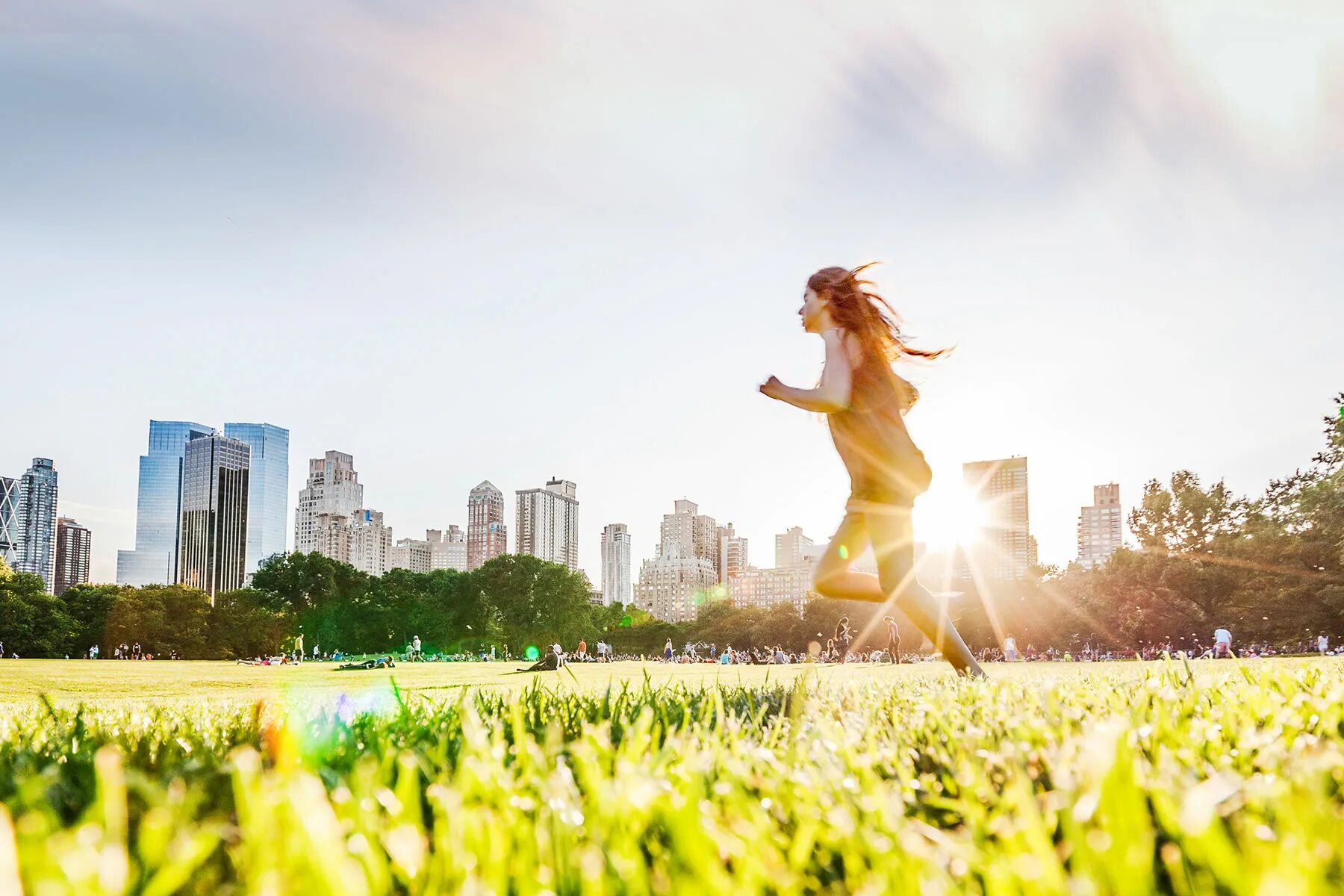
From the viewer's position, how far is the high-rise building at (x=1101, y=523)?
181375 mm

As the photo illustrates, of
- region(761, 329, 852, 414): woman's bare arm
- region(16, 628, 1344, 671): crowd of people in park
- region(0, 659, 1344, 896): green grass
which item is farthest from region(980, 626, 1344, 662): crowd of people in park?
region(0, 659, 1344, 896): green grass

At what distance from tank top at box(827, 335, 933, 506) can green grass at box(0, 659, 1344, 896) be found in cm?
267

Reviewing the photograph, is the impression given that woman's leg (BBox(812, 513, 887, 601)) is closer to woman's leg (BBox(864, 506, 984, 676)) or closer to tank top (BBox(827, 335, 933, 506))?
woman's leg (BBox(864, 506, 984, 676))

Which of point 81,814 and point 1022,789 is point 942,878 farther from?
point 81,814

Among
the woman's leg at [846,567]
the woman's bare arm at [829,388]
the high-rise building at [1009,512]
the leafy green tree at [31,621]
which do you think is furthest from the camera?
the high-rise building at [1009,512]

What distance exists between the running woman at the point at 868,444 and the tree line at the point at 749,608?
35.4 meters

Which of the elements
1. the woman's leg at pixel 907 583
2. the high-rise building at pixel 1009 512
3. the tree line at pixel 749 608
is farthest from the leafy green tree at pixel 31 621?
the high-rise building at pixel 1009 512

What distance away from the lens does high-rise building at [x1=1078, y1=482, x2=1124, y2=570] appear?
181375 mm

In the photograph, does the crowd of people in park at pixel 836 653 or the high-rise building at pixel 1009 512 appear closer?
the crowd of people in park at pixel 836 653

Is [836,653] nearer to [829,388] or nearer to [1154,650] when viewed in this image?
[1154,650]

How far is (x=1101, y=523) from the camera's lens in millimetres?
183500

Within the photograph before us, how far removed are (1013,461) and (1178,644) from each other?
92090mm

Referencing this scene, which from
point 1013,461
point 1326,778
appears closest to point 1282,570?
point 1326,778

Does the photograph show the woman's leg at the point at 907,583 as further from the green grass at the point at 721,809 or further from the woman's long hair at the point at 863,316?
the green grass at the point at 721,809
